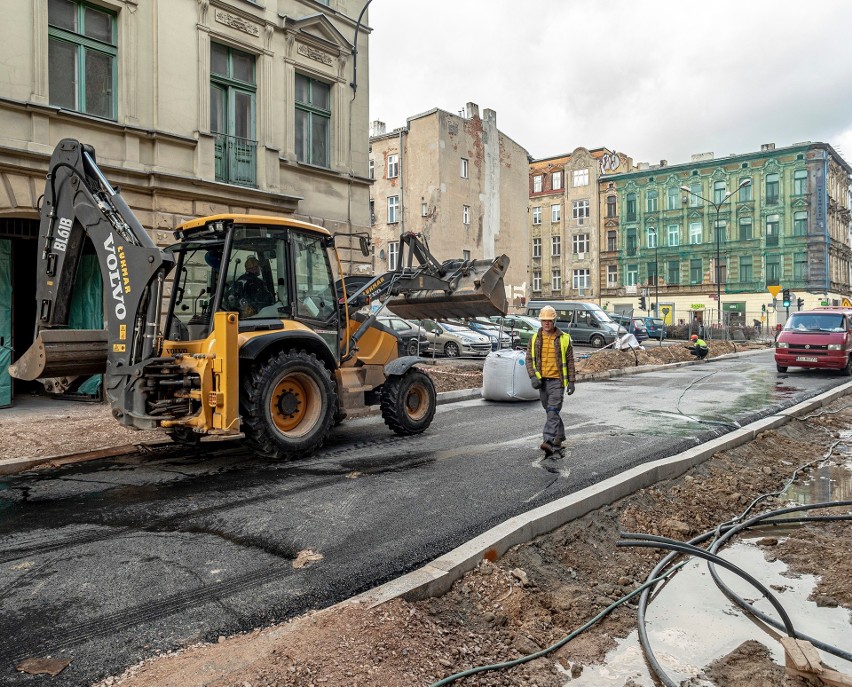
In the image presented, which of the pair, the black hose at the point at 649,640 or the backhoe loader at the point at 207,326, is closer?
the black hose at the point at 649,640

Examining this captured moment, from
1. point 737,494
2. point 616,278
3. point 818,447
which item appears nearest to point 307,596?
point 737,494

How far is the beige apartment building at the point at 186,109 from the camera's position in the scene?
36.3ft

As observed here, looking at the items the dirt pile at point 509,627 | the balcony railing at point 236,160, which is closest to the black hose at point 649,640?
the dirt pile at point 509,627

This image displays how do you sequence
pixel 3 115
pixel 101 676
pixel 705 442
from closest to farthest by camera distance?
pixel 101 676, pixel 705 442, pixel 3 115

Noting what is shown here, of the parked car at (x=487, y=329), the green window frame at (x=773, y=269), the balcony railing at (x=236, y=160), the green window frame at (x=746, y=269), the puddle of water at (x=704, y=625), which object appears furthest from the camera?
the green window frame at (x=746, y=269)

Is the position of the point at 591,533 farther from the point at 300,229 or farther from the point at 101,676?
the point at 300,229

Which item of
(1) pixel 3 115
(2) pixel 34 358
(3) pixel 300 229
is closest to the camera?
(2) pixel 34 358

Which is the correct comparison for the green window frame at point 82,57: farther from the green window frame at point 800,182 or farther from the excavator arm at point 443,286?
the green window frame at point 800,182

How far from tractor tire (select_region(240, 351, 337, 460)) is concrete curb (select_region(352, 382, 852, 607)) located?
10.3 ft

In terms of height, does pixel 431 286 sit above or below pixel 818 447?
above

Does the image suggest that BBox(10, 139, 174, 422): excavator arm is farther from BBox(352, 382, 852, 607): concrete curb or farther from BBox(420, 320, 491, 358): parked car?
BBox(420, 320, 491, 358): parked car

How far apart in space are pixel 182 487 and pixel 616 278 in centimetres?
5976

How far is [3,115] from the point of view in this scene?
10.7m

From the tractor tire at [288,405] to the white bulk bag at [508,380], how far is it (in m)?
5.97
